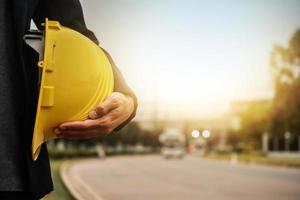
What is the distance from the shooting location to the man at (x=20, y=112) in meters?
0.99

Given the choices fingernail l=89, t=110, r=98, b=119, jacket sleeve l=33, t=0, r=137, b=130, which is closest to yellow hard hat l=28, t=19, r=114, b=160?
fingernail l=89, t=110, r=98, b=119

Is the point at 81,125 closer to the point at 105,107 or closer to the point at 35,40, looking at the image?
the point at 105,107

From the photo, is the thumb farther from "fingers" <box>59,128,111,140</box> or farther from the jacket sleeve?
the jacket sleeve

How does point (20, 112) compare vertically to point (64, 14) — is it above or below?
below

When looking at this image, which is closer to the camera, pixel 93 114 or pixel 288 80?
pixel 93 114

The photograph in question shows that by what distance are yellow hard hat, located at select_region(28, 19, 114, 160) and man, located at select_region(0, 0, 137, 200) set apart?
0.02 m

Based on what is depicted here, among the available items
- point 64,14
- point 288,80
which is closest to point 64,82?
point 64,14

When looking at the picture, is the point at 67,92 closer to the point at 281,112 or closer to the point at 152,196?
the point at 152,196

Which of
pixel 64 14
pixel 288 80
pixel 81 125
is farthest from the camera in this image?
pixel 288 80

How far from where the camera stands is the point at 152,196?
9625 millimetres

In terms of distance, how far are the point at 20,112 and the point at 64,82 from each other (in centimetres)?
9

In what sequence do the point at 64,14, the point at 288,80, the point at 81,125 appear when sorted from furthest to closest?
the point at 288,80, the point at 64,14, the point at 81,125

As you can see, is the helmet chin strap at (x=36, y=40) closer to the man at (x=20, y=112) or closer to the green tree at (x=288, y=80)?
the man at (x=20, y=112)

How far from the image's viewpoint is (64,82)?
39.1 inches
